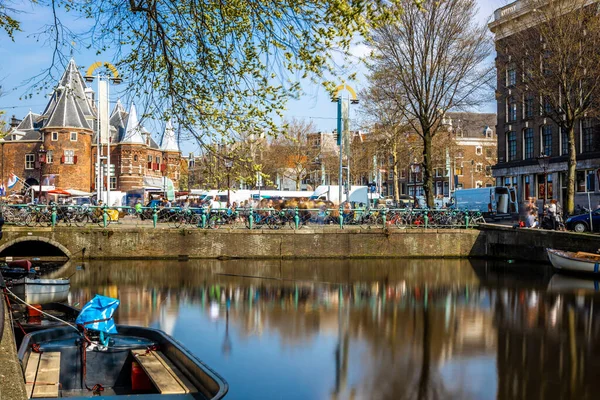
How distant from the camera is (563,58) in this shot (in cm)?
2855

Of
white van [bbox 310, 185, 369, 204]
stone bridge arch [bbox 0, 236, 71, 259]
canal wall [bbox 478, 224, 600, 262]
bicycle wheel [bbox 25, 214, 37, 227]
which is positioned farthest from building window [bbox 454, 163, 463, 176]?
bicycle wheel [bbox 25, 214, 37, 227]

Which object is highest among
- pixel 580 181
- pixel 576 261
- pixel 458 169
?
pixel 458 169

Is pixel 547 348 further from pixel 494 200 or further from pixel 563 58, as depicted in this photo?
pixel 494 200

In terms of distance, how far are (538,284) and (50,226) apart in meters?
19.6

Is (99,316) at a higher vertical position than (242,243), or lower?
lower

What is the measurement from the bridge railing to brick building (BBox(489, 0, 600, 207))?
8421 millimetres

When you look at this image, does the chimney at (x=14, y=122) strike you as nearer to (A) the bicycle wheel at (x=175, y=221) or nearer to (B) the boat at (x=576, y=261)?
(A) the bicycle wheel at (x=175, y=221)

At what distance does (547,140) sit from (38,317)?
38.1 m

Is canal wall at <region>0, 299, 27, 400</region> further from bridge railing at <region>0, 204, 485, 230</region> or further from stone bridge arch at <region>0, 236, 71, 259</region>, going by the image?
bridge railing at <region>0, 204, 485, 230</region>

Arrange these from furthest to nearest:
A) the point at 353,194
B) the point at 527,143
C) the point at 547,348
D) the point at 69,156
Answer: the point at 69,156 < the point at 527,143 < the point at 353,194 < the point at 547,348

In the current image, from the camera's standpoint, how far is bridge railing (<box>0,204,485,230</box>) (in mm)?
28281

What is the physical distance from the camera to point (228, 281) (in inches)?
872

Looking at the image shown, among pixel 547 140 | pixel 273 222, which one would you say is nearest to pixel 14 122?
pixel 273 222

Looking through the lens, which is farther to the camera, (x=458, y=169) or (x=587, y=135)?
(x=458, y=169)
